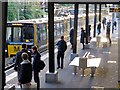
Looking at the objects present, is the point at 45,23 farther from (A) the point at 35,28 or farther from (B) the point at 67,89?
(B) the point at 67,89

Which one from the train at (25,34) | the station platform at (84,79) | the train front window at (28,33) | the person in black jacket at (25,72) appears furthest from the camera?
the train front window at (28,33)

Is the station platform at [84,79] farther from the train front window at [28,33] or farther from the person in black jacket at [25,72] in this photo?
the train front window at [28,33]

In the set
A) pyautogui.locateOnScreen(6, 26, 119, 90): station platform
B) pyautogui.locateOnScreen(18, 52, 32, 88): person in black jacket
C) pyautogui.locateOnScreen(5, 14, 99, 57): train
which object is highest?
pyautogui.locateOnScreen(5, 14, 99, 57): train

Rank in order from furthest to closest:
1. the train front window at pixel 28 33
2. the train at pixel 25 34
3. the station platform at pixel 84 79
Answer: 1. the train front window at pixel 28 33
2. the train at pixel 25 34
3. the station platform at pixel 84 79

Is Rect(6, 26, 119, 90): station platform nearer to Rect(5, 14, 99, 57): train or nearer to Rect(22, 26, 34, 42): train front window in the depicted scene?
Rect(5, 14, 99, 57): train

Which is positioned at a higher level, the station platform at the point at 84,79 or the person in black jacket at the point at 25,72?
the person in black jacket at the point at 25,72

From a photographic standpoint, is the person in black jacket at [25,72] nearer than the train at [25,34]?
Yes

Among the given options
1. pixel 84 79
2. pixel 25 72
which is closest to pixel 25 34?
pixel 84 79

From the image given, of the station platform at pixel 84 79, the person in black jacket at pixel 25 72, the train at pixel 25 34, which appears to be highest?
the train at pixel 25 34

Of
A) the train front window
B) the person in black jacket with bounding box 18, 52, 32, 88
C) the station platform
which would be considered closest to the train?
the train front window

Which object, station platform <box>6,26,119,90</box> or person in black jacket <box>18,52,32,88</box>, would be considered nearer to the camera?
person in black jacket <box>18,52,32,88</box>

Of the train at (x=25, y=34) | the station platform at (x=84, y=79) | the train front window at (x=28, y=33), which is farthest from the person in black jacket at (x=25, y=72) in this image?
the train front window at (x=28, y=33)

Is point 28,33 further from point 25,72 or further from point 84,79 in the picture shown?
point 25,72

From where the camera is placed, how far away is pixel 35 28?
21234 millimetres
